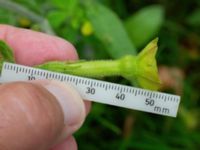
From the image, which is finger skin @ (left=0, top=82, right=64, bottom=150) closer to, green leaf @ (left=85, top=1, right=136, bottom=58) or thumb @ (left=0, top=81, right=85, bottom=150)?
thumb @ (left=0, top=81, right=85, bottom=150)

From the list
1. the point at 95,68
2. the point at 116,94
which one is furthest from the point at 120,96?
the point at 95,68

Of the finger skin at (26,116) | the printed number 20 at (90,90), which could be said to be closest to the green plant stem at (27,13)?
the printed number 20 at (90,90)

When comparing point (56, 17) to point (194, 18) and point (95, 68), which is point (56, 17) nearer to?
point (95, 68)

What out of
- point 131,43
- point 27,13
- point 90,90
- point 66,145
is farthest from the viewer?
point 131,43

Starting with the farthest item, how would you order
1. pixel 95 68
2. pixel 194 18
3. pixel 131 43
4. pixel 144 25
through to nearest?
pixel 194 18
pixel 144 25
pixel 131 43
pixel 95 68

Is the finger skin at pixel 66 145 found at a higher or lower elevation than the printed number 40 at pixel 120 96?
lower

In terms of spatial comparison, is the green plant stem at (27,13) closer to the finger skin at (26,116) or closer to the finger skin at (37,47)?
the finger skin at (37,47)

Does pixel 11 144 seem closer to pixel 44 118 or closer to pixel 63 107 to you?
pixel 44 118
